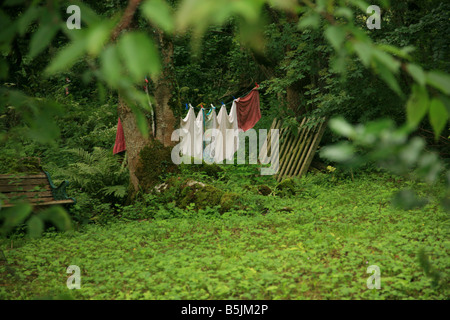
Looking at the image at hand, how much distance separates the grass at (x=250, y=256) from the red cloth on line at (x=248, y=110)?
3438 mm

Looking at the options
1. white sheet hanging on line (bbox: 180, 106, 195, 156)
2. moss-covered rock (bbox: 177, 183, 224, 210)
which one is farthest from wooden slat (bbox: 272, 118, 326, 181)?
moss-covered rock (bbox: 177, 183, 224, 210)

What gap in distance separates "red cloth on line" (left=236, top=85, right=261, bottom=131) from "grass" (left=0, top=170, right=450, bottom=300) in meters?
3.44

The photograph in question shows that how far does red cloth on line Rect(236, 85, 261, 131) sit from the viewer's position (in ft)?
28.0

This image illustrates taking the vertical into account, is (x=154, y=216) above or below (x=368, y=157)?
below

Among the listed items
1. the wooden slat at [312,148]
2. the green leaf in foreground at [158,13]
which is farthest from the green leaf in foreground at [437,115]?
the wooden slat at [312,148]

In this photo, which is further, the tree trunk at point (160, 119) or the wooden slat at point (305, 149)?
the wooden slat at point (305, 149)

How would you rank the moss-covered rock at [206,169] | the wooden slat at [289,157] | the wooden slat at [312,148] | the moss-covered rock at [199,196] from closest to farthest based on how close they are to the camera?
the moss-covered rock at [199,196] < the moss-covered rock at [206,169] < the wooden slat at [312,148] < the wooden slat at [289,157]

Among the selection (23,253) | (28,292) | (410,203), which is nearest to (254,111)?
(23,253)

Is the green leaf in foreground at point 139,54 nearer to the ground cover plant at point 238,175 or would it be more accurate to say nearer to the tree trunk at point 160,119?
the ground cover plant at point 238,175

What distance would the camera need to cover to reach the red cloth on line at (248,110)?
8.52 m

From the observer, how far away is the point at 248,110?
856cm

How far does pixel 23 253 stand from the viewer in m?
3.91

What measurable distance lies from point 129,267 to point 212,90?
9648 millimetres

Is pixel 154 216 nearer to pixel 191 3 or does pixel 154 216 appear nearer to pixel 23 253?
pixel 23 253
